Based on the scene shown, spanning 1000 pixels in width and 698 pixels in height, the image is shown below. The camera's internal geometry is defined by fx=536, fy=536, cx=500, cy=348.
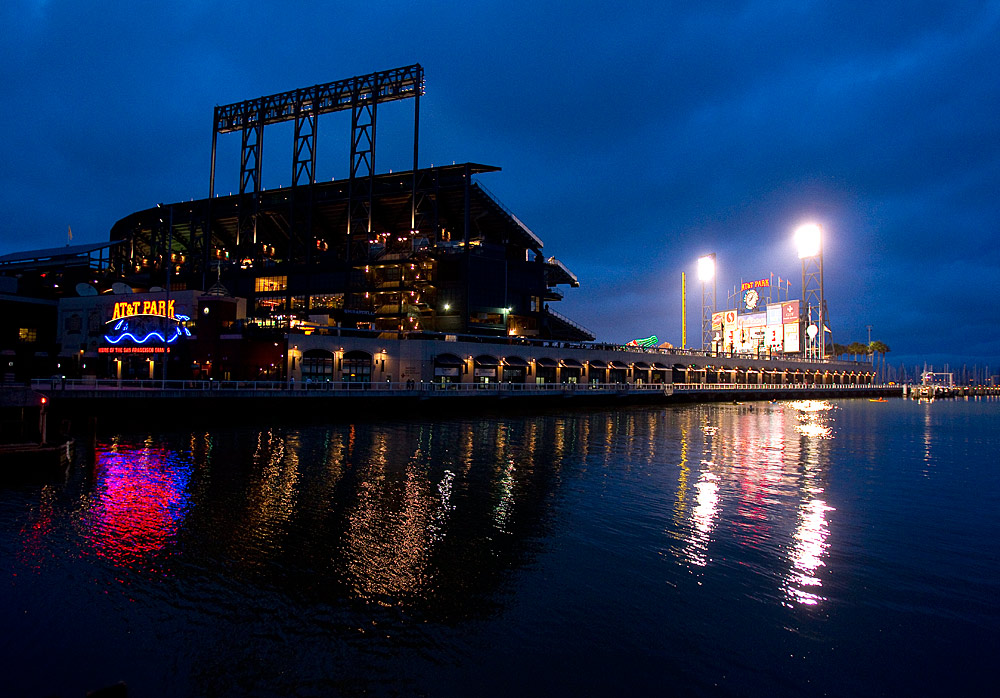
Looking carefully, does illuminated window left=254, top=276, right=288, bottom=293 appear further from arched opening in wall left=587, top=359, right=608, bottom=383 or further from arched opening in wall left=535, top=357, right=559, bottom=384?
arched opening in wall left=587, top=359, right=608, bottom=383

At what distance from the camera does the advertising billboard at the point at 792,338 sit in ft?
478

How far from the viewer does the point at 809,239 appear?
121125 millimetres

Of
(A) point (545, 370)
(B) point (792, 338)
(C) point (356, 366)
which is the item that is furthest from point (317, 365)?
(B) point (792, 338)

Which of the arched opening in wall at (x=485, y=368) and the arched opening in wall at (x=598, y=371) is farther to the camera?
the arched opening in wall at (x=598, y=371)

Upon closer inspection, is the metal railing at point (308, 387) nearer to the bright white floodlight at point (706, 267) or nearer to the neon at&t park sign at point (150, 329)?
the neon at&t park sign at point (150, 329)

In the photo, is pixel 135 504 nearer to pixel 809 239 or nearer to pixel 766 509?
pixel 766 509

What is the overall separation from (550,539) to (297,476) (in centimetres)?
1299

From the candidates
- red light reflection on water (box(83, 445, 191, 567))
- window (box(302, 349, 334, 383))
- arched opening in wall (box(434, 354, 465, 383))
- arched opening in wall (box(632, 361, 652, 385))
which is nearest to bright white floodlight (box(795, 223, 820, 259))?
arched opening in wall (box(632, 361, 652, 385))

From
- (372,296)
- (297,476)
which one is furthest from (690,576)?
(372,296)

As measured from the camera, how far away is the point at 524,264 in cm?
9050

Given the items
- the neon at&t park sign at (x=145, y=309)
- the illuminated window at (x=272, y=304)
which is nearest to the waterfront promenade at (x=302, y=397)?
the neon at&t park sign at (x=145, y=309)

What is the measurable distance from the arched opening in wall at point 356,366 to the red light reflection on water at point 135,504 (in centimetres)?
3212

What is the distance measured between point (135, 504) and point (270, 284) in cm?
8229

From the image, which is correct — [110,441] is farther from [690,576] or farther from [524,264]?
[524,264]
